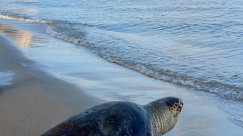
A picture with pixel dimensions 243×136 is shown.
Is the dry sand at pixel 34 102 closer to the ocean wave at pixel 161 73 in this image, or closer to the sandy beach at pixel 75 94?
the sandy beach at pixel 75 94

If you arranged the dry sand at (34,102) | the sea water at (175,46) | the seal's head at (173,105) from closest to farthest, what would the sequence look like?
the dry sand at (34,102), the seal's head at (173,105), the sea water at (175,46)

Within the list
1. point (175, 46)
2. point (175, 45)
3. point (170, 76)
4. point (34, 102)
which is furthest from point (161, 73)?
point (34, 102)

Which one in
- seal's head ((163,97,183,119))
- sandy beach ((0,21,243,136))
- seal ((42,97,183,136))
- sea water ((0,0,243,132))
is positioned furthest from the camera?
sea water ((0,0,243,132))

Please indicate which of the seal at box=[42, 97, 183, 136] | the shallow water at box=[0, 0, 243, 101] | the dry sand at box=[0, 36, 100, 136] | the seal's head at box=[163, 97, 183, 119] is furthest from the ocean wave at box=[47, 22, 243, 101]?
the seal at box=[42, 97, 183, 136]

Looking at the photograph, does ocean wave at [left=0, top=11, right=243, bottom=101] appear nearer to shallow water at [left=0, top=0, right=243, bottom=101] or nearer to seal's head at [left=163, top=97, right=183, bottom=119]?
shallow water at [left=0, top=0, right=243, bottom=101]

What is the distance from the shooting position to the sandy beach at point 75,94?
10.6 ft

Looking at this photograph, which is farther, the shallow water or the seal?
the shallow water

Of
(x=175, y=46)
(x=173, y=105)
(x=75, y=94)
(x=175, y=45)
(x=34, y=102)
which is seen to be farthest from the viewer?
(x=175, y=45)

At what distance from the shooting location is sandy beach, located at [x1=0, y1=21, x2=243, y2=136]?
322cm

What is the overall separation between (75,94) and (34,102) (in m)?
0.65

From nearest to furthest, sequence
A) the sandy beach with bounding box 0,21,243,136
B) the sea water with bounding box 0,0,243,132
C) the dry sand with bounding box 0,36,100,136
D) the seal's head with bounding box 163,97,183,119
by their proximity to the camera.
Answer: the dry sand with bounding box 0,36,100,136 → the seal's head with bounding box 163,97,183,119 → the sandy beach with bounding box 0,21,243,136 → the sea water with bounding box 0,0,243,132

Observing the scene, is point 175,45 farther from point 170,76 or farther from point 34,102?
point 34,102

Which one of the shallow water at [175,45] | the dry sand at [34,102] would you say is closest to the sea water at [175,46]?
the shallow water at [175,45]

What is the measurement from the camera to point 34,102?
3633mm
